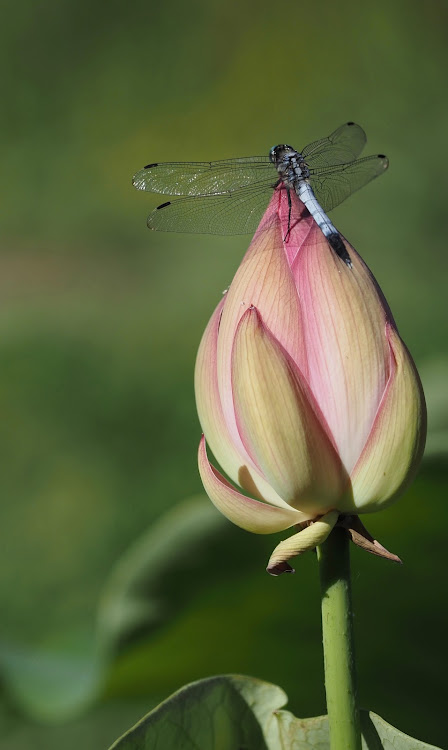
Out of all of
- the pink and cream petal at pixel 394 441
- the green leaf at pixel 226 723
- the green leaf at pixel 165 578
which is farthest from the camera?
the green leaf at pixel 165 578

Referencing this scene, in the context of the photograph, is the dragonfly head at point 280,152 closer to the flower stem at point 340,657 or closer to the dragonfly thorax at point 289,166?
the dragonfly thorax at point 289,166

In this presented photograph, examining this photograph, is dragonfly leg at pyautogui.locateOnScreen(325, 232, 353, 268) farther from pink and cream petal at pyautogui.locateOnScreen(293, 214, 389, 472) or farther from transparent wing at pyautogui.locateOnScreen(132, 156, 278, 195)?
transparent wing at pyautogui.locateOnScreen(132, 156, 278, 195)

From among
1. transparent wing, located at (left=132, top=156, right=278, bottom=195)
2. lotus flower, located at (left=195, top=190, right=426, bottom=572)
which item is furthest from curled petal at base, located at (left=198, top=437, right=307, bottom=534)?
transparent wing, located at (left=132, top=156, right=278, bottom=195)

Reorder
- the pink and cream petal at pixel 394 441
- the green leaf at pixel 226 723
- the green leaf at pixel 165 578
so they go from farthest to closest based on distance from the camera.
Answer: the green leaf at pixel 165 578
the green leaf at pixel 226 723
the pink and cream petal at pixel 394 441

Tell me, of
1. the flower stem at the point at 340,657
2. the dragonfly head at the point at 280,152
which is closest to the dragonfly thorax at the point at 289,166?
the dragonfly head at the point at 280,152

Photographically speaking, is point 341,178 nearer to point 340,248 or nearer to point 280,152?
Answer: point 280,152

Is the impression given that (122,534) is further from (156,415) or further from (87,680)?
(87,680)

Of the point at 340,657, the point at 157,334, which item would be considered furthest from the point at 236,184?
the point at 157,334
